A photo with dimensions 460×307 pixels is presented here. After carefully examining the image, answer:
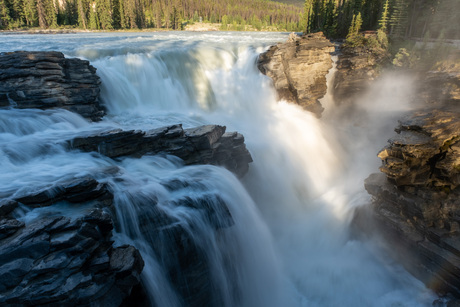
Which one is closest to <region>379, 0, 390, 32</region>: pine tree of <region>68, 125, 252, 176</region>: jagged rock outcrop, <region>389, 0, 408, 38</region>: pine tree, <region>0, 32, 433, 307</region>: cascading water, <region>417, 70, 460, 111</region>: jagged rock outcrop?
<region>389, 0, 408, 38</region>: pine tree

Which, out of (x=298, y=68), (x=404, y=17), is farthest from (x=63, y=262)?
(x=404, y=17)

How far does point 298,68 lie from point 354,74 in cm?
458

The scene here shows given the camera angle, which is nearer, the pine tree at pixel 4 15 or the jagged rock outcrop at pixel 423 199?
the jagged rock outcrop at pixel 423 199

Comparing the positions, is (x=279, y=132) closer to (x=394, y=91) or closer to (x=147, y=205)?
(x=394, y=91)

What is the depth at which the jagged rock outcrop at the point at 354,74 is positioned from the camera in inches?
805

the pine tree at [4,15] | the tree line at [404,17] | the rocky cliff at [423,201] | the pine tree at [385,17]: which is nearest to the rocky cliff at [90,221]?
the rocky cliff at [423,201]

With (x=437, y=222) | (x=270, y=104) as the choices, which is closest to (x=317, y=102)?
(x=270, y=104)

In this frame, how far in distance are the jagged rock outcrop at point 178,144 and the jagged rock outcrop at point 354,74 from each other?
42.5ft

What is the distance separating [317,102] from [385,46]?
880 centimetres

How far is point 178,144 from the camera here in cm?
906

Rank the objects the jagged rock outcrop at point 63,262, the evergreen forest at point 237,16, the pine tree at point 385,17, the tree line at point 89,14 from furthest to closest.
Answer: the tree line at point 89,14 < the pine tree at point 385,17 < the evergreen forest at point 237,16 < the jagged rock outcrop at point 63,262

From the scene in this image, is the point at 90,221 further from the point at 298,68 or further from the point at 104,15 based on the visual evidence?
the point at 104,15

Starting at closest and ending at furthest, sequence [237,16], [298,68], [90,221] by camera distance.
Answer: [90,221], [298,68], [237,16]

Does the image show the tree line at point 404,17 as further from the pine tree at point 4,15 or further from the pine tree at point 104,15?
the pine tree at point 4,15
